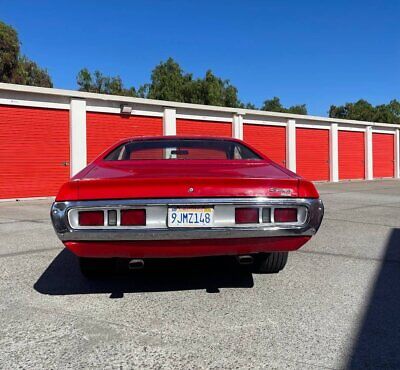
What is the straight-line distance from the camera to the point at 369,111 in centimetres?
7150

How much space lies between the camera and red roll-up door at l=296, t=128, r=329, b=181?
77.7 ft

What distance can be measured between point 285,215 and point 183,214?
795mm

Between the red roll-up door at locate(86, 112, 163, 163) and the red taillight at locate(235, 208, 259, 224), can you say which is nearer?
the red taillight at locate(235, 208, 259, 224)

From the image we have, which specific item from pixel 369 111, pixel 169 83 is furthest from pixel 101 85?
pixel 369 111

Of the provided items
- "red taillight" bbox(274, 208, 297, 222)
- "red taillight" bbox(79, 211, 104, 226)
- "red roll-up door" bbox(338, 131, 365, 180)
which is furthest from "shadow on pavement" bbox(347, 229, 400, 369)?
"red roll-up door" bbox(338, 131, 365, 180)

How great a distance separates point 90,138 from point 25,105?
2.44 m

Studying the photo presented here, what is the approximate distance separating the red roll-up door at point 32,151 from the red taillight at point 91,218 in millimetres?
11883

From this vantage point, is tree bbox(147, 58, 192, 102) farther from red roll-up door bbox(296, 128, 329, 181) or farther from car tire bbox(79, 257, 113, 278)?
car tire bbox(79, 257, 113, 278)

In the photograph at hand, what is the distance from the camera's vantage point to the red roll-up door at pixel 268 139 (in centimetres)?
2130

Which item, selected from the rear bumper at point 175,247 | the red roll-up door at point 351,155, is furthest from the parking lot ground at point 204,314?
the red roll-up door at point 351,155

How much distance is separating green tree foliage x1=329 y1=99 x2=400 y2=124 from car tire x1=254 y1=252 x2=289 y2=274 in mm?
68937

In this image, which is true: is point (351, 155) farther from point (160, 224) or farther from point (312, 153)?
point (160, 224)

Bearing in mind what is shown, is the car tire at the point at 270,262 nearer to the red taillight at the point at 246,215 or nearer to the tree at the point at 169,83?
the red taillight at the point at 246,215

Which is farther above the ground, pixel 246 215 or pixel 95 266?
pixel 246 215
